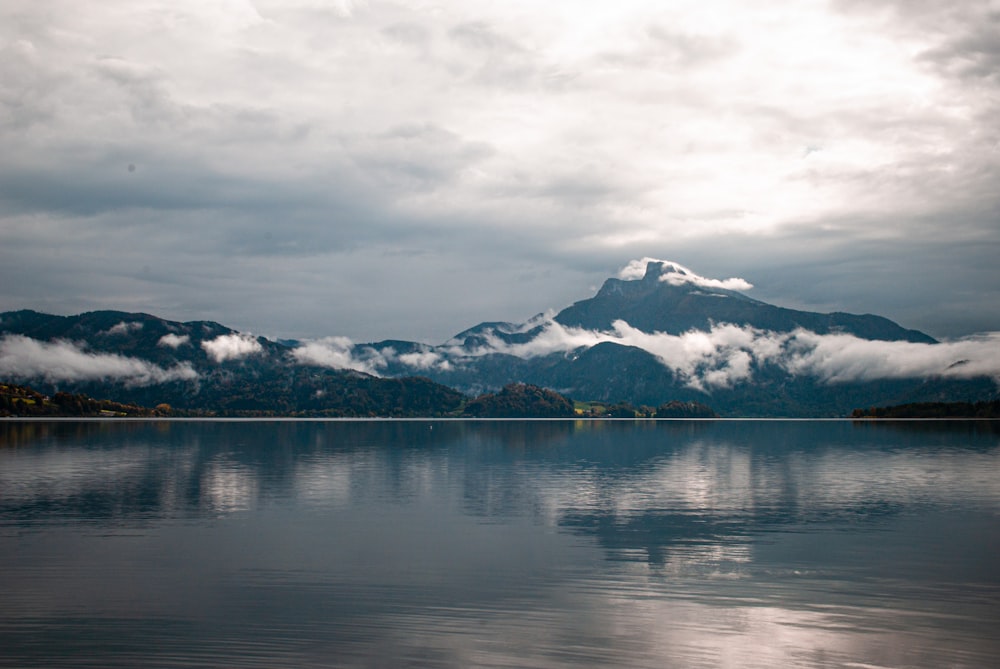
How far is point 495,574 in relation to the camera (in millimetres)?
43219

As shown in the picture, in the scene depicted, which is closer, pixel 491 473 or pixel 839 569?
pixel 839 569

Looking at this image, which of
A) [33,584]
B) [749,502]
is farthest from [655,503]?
[33,584]

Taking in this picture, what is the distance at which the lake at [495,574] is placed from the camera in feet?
98.9

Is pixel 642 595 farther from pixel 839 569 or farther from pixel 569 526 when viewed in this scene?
pixel 569 526

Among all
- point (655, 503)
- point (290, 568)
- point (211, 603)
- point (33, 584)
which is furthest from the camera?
point (655, 503)

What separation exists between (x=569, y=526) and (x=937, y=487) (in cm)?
5264

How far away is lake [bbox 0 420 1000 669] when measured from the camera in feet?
98.9

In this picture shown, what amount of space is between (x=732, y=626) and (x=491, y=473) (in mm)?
75694

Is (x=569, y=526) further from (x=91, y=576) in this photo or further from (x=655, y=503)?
(x=91, y=576)

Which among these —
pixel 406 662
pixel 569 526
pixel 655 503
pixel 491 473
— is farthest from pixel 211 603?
A: pixel 491 473

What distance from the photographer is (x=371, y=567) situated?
44719mm

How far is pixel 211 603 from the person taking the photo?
120 feet

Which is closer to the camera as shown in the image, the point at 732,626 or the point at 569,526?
the point at 732,626

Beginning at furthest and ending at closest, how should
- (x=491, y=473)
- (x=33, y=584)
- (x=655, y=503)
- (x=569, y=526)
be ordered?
(x=491, y=473), (x=655, y=503), (x=569, y=526), (x=33, y=584)
